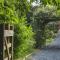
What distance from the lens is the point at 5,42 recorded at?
663 centimetres

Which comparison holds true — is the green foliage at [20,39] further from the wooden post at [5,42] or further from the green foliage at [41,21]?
the green foliage at [41,21]

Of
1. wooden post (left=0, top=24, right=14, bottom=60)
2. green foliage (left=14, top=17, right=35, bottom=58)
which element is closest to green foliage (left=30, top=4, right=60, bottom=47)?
green foliage (left=14, top=17, right=35, bottom=58)

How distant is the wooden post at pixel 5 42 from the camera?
6.34m

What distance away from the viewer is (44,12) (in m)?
24.1

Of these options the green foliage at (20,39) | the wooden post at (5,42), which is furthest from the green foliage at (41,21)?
the wooden post at (5,42)

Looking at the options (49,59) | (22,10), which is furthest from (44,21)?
(22,10)

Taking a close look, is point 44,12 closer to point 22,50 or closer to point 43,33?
point 43,33

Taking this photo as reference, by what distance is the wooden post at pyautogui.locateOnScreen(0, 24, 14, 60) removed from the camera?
6.34m

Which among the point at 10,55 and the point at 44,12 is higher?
the point at 44,12

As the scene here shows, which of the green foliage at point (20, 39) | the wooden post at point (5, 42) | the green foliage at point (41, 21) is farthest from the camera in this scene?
the green foliage at point (41, 21)

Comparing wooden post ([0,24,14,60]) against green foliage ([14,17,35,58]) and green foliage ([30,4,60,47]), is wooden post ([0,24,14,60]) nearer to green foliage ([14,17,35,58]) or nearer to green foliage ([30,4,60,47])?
green foliage ([14,17,35,58])

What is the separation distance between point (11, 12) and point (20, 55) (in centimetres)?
1034

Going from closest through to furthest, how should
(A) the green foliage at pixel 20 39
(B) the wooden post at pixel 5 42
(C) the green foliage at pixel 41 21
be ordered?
1. (B) the wooden post at pixel 5 42
2. (A) the green foliage at pixel 20 39
3. (C) the green foliage at pixel 41 21

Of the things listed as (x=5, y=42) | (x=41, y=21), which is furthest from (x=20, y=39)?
(x=41, y=21)
